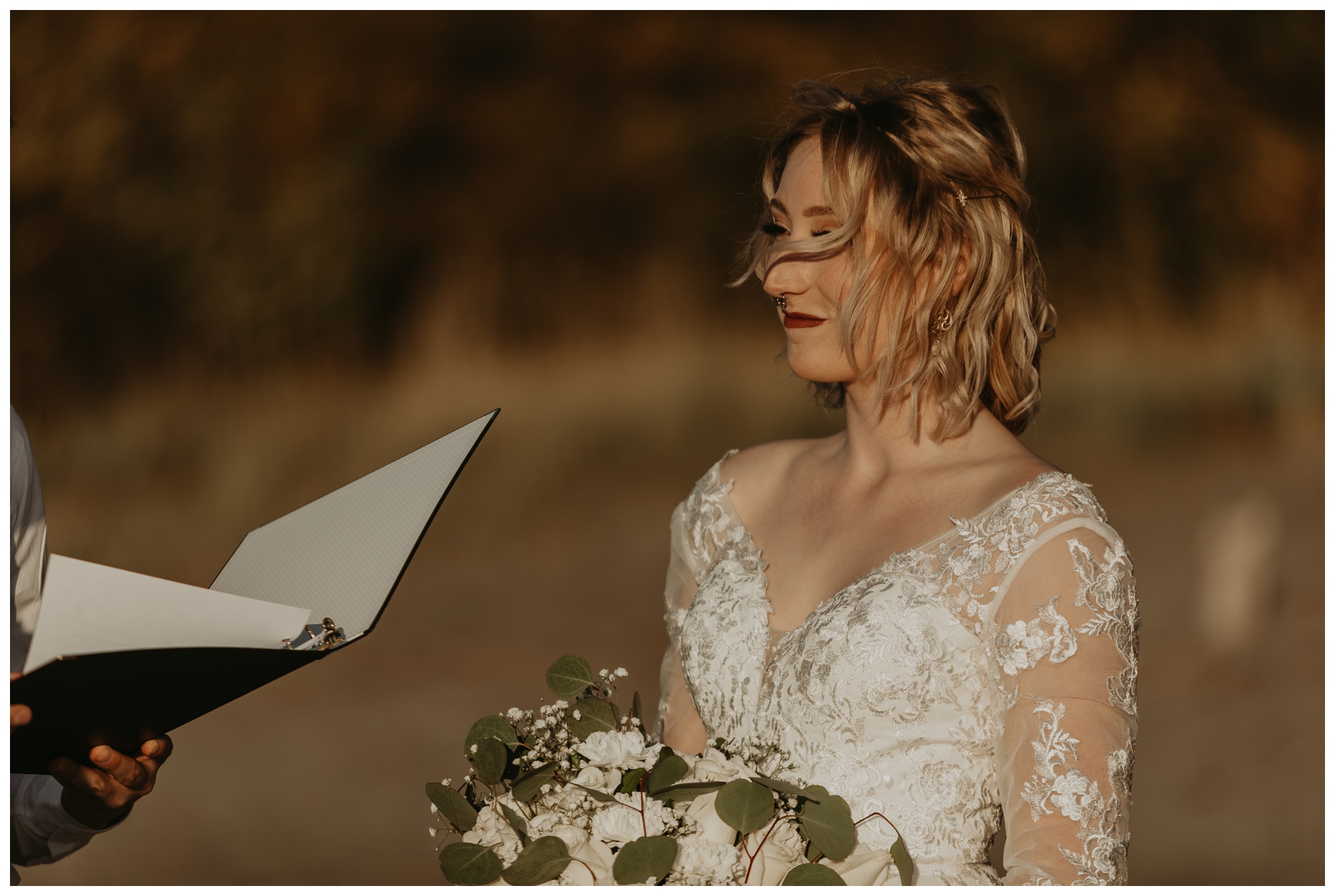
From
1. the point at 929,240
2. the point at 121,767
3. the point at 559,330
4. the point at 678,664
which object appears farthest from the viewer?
the point at 559,330

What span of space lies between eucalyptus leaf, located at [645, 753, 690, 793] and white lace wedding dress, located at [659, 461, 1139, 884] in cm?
23

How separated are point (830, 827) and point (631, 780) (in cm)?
26

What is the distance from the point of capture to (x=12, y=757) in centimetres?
125

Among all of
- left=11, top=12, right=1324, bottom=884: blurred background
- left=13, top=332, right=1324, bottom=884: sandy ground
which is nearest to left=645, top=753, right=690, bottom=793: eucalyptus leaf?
left=13, top=332, right=1324, bottom=884: sandy ground

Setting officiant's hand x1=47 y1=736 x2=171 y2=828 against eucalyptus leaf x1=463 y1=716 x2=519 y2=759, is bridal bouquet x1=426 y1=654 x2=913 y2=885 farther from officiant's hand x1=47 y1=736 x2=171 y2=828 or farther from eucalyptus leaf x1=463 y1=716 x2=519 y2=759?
officiant's hand x1=47 y1=736 x2=171 y2=828

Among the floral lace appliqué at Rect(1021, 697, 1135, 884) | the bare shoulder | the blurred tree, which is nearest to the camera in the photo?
the floral lace appliqué at Rect(1021, 697, 1135, 884)

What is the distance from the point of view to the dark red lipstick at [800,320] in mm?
1840

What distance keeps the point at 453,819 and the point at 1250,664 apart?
5.33m

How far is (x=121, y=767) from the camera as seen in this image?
1314 mm

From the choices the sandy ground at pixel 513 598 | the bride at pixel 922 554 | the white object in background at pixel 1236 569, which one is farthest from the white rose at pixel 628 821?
the white object in background at pixel 1236 569

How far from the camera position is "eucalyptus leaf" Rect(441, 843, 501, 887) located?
136 cm

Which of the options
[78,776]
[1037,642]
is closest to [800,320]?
[1037,642]

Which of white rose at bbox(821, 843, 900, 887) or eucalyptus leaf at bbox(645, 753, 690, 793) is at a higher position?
eucalyptus leaf at bbox(645, 753, 690, 793)

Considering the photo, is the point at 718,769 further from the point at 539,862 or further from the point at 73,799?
the point at 73,799
